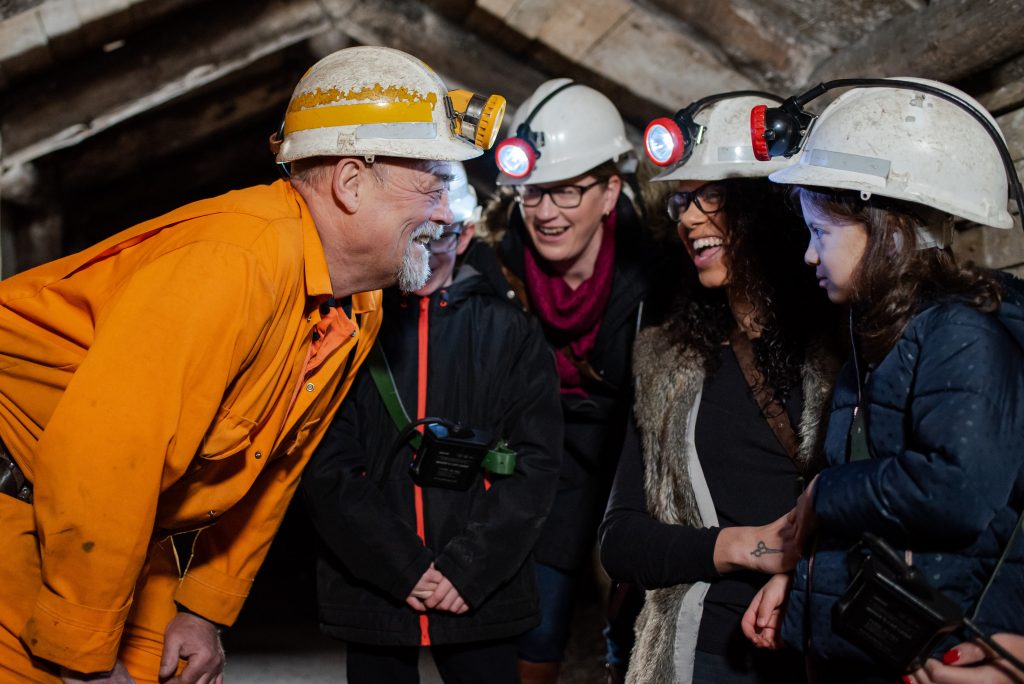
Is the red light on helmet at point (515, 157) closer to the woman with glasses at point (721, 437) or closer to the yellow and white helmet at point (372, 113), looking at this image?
the woman with glasses at point (721, 437)

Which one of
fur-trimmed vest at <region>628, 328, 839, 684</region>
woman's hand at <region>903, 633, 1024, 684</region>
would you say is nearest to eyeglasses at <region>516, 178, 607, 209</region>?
fur-trimmed vest at <region>628, 328, 839, 684</region>

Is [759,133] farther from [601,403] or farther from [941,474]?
[601,403]

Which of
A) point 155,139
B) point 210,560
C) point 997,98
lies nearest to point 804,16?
point 997,98

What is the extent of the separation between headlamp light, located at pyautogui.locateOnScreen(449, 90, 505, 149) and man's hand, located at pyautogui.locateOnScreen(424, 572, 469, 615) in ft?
4.59

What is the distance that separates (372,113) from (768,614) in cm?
157

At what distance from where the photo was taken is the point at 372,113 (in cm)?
236

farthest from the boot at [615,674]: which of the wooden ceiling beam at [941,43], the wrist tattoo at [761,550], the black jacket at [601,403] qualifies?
the wooden ceiling beam at [941,43]

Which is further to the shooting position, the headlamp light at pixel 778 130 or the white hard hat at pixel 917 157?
the headlamp light at pixel 778 130

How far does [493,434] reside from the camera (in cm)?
325

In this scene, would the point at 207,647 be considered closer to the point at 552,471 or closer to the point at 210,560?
the point at 210,560

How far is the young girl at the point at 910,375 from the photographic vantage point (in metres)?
1.80

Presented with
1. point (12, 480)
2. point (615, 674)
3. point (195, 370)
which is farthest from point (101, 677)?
point (615, 674)

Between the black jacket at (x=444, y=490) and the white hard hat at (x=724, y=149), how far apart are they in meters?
0.80

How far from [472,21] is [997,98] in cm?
277
